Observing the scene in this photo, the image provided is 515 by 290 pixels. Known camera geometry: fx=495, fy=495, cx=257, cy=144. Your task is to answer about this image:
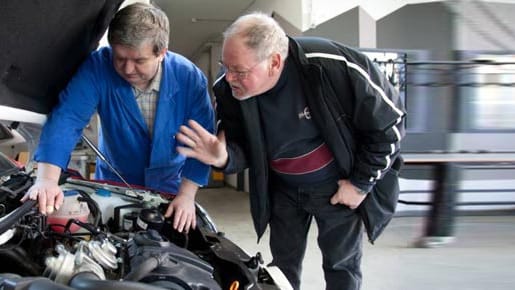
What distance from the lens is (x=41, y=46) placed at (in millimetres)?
1249

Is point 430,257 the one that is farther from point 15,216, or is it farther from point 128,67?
point 15,216

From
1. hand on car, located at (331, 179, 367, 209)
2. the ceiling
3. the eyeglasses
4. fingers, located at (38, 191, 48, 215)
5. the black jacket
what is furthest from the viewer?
the ceiling

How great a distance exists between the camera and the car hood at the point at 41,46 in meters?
1.09

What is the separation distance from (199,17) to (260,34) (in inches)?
240

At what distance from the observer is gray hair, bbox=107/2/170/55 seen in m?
1.37

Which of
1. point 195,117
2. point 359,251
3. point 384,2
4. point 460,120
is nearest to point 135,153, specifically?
point 195,117

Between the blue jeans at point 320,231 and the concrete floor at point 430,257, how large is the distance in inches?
48.1

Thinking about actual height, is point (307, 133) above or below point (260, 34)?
below

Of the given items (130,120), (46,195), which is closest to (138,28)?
(130,120)

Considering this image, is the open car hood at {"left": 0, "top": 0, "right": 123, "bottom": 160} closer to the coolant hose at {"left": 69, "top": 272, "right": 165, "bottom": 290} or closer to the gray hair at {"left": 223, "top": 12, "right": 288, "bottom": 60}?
the gray hair at {"left": 223, "top": 12, "right": 288, "bottom": 60}

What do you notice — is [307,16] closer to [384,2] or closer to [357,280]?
[384,2]

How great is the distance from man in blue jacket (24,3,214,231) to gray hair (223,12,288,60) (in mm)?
221

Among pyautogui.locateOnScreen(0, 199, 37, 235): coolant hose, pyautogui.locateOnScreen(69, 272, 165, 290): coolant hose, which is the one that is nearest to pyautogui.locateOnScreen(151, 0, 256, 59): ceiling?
pyautogui.locateOnScreen(0, 199, 37, 235): coolant hose

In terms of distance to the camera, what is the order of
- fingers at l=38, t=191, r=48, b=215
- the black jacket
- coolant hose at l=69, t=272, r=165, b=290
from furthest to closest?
the black jacket → fingers at l=38, t=191, r=48, b=215 → coolant hose at l=69, t=272, r=165, b=290
